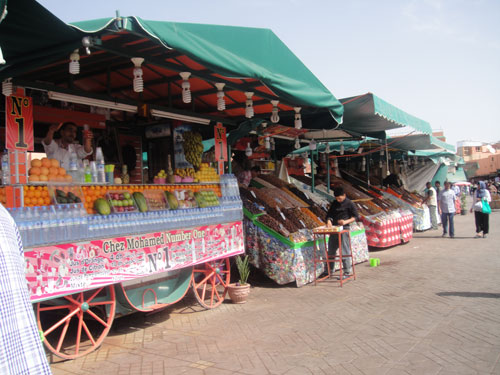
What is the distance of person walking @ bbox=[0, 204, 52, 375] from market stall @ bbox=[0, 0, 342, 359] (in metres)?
2.62

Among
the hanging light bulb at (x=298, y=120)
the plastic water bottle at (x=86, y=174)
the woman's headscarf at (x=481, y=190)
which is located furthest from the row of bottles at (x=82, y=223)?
the woman's headscarf at (x=481, y=190)

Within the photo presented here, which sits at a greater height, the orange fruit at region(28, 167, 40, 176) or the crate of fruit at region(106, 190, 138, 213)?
the orange fruit at region(28, 167, 40, 176)

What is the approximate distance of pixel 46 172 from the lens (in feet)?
15.0

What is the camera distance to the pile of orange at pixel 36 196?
423 cm

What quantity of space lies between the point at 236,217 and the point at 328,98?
8.13 feet

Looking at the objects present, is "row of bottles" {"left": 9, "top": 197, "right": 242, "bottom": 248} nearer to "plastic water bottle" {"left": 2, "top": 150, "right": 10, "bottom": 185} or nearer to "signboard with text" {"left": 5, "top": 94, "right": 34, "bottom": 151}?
"plastic water bottle" {"left": 2, "top": 150, "right": 10, "bottom": 185}

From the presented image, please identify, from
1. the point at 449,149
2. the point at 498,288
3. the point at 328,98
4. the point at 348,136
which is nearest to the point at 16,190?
the point at 328,98

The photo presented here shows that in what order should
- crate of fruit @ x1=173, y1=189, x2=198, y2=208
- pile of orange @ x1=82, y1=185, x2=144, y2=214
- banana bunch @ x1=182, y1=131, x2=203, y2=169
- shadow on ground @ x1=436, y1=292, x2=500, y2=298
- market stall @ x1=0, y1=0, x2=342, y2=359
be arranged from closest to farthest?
market stall @ x1=0, y1=0, x2=342, y2=359 → pile of orange @ x1=82, y1=185, x2=144, y2=214 → crate of fruit @ x1=173, y1=189, x2=198, y2=208 → shadow on ground @ x1=436, y1=292, x2=500, y2=298 → banana bunch @ x1=182, y1=131, x2=203, y2=169

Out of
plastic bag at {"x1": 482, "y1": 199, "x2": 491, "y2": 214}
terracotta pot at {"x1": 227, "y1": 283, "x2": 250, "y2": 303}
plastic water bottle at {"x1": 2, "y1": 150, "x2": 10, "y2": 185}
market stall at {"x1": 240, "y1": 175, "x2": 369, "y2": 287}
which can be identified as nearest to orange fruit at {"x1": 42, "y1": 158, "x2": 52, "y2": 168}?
plastic water bottle at {"x1": 2, "y1": 150, "x2": 10, "y2": 185}

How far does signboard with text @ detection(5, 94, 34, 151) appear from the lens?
428 cm

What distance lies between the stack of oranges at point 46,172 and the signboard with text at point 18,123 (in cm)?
21

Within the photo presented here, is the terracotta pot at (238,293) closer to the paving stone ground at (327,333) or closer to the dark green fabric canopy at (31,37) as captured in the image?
the paving stone ground at (327,333)

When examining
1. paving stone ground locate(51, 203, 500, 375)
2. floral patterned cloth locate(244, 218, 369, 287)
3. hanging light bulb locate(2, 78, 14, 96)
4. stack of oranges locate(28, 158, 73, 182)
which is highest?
hanging light bulb locate(2, 78, 14, 96)

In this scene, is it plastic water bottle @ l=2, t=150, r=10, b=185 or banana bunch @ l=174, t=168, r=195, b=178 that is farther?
banana bunch @ l=174, t=168, r=195, b=178
